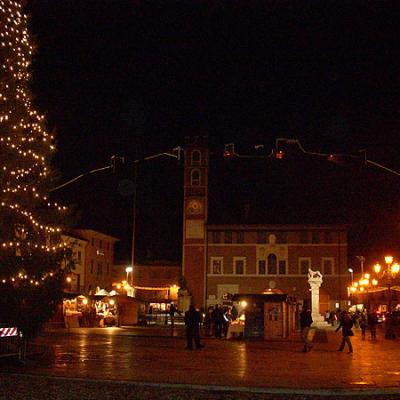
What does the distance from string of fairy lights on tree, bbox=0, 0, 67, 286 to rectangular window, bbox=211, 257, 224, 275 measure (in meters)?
54.5

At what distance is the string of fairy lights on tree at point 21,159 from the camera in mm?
19422

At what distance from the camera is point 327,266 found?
73688mm

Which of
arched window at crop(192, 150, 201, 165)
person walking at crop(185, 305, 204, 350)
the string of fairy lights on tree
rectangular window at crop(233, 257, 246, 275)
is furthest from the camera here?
rectangular window at crop(233, 257, 246, 275)

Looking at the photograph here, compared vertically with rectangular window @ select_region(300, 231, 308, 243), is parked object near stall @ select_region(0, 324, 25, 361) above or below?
below

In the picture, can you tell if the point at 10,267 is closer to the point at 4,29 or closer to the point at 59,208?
the point at 59,208

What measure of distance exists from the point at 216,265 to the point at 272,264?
615cm

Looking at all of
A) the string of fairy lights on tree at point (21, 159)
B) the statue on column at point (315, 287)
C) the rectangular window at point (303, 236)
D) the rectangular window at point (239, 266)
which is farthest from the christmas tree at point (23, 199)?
the rectangular window at point (303, 236)

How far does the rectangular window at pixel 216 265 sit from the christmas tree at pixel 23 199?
54404 mm

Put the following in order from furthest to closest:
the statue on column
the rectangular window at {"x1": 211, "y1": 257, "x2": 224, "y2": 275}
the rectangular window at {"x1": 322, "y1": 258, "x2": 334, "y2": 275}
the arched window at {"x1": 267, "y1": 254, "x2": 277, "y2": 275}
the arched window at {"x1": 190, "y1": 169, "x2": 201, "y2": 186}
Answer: the rectangular window at {"x1": 211, "y1": 257, "x2": 224, "y2": 275}
the arched window at {"x1": 267, "y1": 254, "x2": 277, "y2": 275}
the arched window at {"x1": 190, "y1": 169, "x2": 201, "y2": 186}
the rectangular window at {"x1": 322, "y1": 258, "x2": 334, "y2": 275}
the statue on column

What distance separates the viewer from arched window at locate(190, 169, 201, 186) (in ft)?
242

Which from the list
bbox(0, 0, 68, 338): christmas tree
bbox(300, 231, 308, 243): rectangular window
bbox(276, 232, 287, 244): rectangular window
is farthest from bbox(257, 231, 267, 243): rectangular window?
bbox(0, 0, 68, 338): christmas tree

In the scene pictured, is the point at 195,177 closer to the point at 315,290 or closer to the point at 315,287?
the point at 315,290

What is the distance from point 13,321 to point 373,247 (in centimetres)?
8005

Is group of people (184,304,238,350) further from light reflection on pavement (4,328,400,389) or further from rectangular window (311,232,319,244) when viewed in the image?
rectangular window (311,232,319,244)
